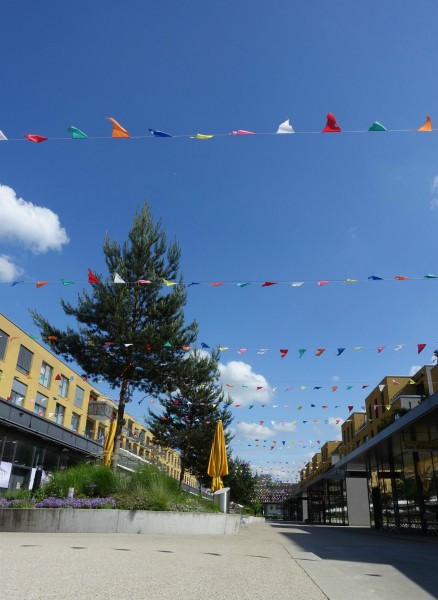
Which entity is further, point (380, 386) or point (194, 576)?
point (380, 386)

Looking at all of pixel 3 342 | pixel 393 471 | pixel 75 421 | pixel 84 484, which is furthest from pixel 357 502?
pixel 84 484

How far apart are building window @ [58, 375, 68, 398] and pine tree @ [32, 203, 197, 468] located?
2504cm

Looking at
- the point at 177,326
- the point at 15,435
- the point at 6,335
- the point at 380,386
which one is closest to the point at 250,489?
the point at 380,386

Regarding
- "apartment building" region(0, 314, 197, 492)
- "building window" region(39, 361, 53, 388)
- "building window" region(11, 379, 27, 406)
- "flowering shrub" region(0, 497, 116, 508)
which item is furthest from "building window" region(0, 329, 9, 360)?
"flowering shrub" region(0, 497, 116, 508)

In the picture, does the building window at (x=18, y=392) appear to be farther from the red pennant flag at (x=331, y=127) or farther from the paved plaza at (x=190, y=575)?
the red pennant flag at (x=331, y=127)

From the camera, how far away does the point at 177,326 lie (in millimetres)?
17984

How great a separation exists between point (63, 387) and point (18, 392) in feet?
27.2

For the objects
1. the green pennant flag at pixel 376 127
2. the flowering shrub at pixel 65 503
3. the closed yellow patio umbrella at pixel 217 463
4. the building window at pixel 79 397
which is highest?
the building window at pixel 79 397

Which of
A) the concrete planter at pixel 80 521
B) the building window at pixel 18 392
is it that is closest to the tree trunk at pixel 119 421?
the concrete planter at pixel 80 521

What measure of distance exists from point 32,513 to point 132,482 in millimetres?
2663

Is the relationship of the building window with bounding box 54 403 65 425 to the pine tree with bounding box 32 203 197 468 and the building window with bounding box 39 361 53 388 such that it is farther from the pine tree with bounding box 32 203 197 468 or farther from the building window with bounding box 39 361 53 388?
the pine tree with bounding box 32 203 197 468

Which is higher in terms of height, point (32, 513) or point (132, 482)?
point (132, 482)

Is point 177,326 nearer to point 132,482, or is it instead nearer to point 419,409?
point 132,482

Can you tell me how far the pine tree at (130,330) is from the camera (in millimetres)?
17109
